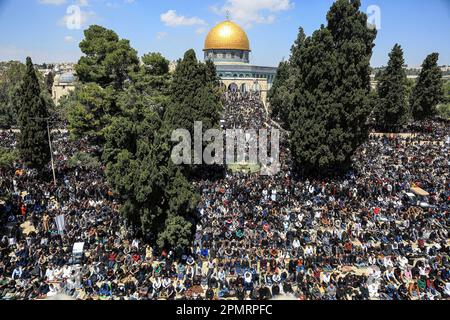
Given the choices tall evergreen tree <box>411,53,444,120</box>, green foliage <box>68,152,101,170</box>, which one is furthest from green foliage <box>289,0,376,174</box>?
tall evergreen tree <box>411,53,444,120</box>

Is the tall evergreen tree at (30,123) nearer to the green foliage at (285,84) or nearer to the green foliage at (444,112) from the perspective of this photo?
the green foliage at (285,84)

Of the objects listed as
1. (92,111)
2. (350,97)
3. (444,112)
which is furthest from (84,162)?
(444,112)

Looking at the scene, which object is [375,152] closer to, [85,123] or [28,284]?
[85,123]

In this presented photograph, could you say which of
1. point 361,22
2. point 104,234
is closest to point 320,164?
point 361,22

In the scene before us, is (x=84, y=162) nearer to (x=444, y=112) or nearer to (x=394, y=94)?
(x=394, y=94)

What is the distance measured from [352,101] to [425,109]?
22.6 meters

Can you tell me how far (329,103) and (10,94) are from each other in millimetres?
39830

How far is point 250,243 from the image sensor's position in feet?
48.4

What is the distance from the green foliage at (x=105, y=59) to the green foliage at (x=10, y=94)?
13064 mm

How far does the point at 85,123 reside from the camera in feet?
74.8

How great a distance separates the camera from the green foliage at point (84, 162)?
80.2 ft

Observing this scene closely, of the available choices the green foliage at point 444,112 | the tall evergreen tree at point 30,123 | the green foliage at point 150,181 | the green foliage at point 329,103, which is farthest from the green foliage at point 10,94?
the green foliage at point 444,112
